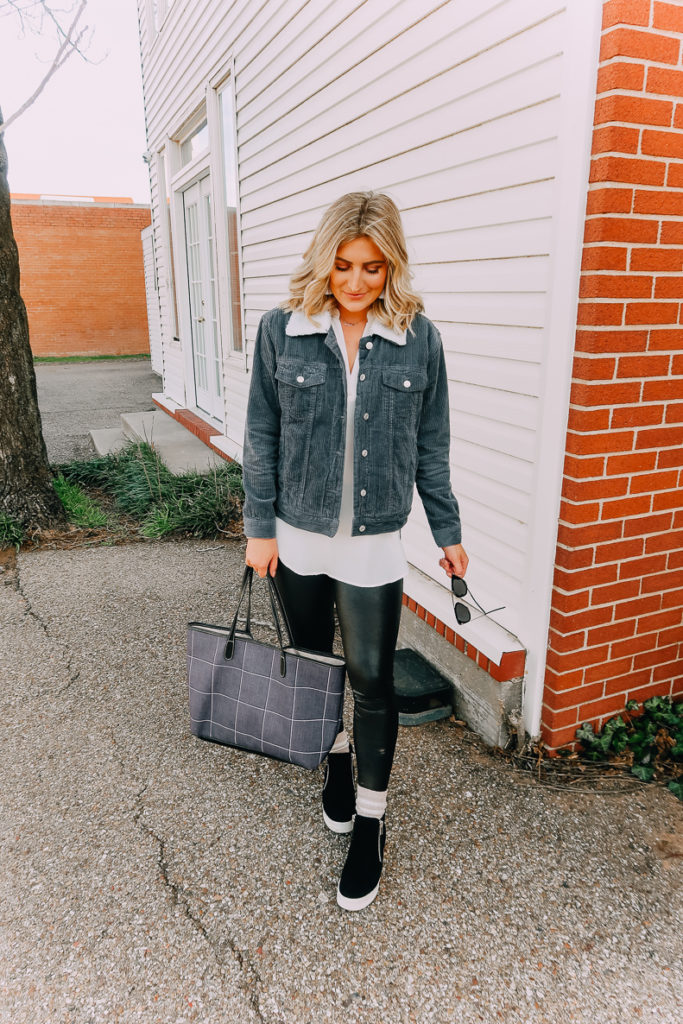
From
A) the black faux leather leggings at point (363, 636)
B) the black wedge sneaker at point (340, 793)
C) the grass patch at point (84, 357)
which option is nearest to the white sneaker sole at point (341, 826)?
the black wedge sneaker at point (340, 793)

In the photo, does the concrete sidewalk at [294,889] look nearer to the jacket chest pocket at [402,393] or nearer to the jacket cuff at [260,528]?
the jacket cuff at [260,528]

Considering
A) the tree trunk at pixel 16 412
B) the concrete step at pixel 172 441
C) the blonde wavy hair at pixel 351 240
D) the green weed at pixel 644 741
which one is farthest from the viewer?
the concrete step at pixel 172 441

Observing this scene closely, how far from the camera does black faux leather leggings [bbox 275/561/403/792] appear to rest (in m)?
1.94

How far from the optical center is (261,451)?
1.94m

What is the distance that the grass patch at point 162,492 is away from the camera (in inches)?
210

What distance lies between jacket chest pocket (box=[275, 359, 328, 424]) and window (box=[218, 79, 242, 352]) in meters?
4.74

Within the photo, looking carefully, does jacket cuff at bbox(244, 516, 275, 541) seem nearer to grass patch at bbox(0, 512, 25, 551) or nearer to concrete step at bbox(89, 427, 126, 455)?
grass patch at bbox(0, 512, 25, 551)

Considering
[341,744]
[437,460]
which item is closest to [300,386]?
[437,460]

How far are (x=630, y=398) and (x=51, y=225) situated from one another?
2242cm

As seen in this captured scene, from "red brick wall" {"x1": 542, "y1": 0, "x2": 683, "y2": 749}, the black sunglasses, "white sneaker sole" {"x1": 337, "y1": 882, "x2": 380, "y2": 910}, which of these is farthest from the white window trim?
"white sneaker sole" {"x1": 337, "y1": 882, "x2": 380, "y2": 910}

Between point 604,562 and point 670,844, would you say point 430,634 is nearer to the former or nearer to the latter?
point 604,562

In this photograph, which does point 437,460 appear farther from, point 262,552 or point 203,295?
point 203,295

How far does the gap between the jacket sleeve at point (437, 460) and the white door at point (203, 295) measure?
5.99 m

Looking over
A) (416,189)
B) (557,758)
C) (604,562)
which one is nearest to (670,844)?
(557,758)
